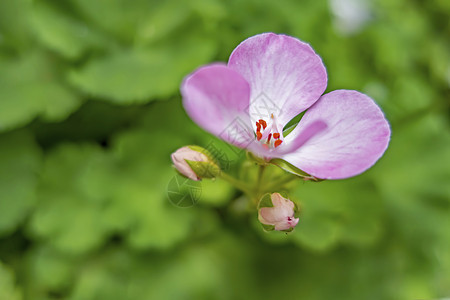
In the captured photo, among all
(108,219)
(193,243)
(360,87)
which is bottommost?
(193,243)

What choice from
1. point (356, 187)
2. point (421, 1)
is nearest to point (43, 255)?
point (356, 187)

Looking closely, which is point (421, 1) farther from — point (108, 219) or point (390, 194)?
point (108, 219)

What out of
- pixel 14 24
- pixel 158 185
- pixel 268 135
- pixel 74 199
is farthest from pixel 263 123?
pixel 14 24

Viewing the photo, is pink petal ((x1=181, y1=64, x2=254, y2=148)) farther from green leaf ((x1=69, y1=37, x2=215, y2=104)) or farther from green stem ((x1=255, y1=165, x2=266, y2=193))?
green leaf ((x1=69, y1=37, x2=215, y2=104))

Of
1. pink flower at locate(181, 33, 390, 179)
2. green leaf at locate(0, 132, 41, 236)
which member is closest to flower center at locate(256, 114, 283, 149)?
pink flower at locate(181, 33, 390, 179)

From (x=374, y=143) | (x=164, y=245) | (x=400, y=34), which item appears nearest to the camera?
(x=374, y=143)

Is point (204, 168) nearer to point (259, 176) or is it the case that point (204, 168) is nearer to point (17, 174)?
point (259, 176)
